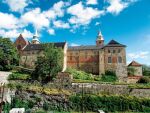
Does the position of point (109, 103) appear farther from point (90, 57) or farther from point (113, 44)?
point (90, 57)

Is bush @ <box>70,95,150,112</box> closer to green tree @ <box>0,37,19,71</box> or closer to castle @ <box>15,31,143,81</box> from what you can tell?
castle @ <box>15,31,143,81</box>

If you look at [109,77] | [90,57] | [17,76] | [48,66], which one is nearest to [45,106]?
[48,66]

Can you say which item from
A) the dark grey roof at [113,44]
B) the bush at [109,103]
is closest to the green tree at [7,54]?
the bush at [109,103]

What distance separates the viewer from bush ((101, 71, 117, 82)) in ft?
193

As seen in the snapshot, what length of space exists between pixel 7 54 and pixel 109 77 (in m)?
24.7

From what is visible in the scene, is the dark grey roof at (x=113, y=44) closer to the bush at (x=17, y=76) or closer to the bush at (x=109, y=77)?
the bush at (x=109, y=77)

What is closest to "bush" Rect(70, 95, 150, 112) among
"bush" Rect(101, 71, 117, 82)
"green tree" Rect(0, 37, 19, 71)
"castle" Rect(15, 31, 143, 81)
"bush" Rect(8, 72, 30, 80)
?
"bush" Rect(8, 72, 30, 80)

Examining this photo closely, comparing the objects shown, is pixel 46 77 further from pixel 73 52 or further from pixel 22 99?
pixel 73 52

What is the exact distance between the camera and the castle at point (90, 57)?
64.1m

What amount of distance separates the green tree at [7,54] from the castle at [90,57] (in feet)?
19.1

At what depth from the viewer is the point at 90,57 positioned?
6750 cm

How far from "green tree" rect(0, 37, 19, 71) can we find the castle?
583cm

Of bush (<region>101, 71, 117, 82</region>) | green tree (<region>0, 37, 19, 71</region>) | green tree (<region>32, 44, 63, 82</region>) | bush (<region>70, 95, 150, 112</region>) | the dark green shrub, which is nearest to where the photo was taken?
the dark green shrub

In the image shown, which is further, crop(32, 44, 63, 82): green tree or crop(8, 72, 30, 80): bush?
crop(8, 72, 30, 80): bush
